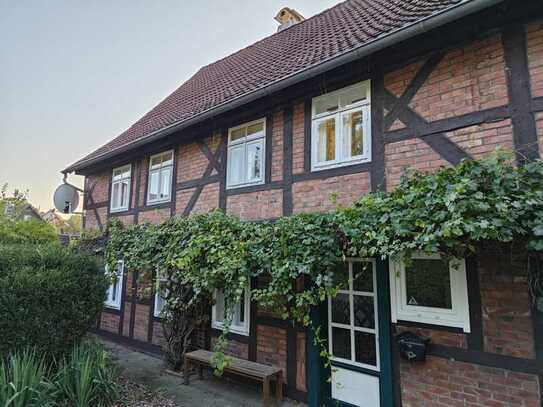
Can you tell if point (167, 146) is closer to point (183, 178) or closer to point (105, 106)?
point (183, 178)

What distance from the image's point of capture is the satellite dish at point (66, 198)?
915cm

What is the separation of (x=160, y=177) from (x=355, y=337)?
552 centimetres

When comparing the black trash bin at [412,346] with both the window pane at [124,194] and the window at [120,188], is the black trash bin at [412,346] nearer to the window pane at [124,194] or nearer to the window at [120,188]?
the window at [120,188]

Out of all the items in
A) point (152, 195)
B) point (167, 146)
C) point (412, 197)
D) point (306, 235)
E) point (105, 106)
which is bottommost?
point (306, 235)

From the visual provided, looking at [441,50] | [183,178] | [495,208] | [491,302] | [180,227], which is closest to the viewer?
[495,208]

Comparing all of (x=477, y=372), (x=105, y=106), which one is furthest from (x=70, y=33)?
(x=477, y=372)

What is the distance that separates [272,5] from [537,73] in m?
8.80

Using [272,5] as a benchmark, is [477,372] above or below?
below

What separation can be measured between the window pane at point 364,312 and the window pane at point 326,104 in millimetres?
2838

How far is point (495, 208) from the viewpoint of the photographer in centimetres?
256

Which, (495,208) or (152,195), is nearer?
(495,208)

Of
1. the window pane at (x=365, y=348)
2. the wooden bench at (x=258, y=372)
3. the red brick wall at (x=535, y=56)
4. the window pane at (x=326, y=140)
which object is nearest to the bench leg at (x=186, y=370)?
the wooden bench at (x=258, y=372)

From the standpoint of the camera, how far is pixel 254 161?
575cm

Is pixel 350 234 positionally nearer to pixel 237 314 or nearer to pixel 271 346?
pixel 271 346
